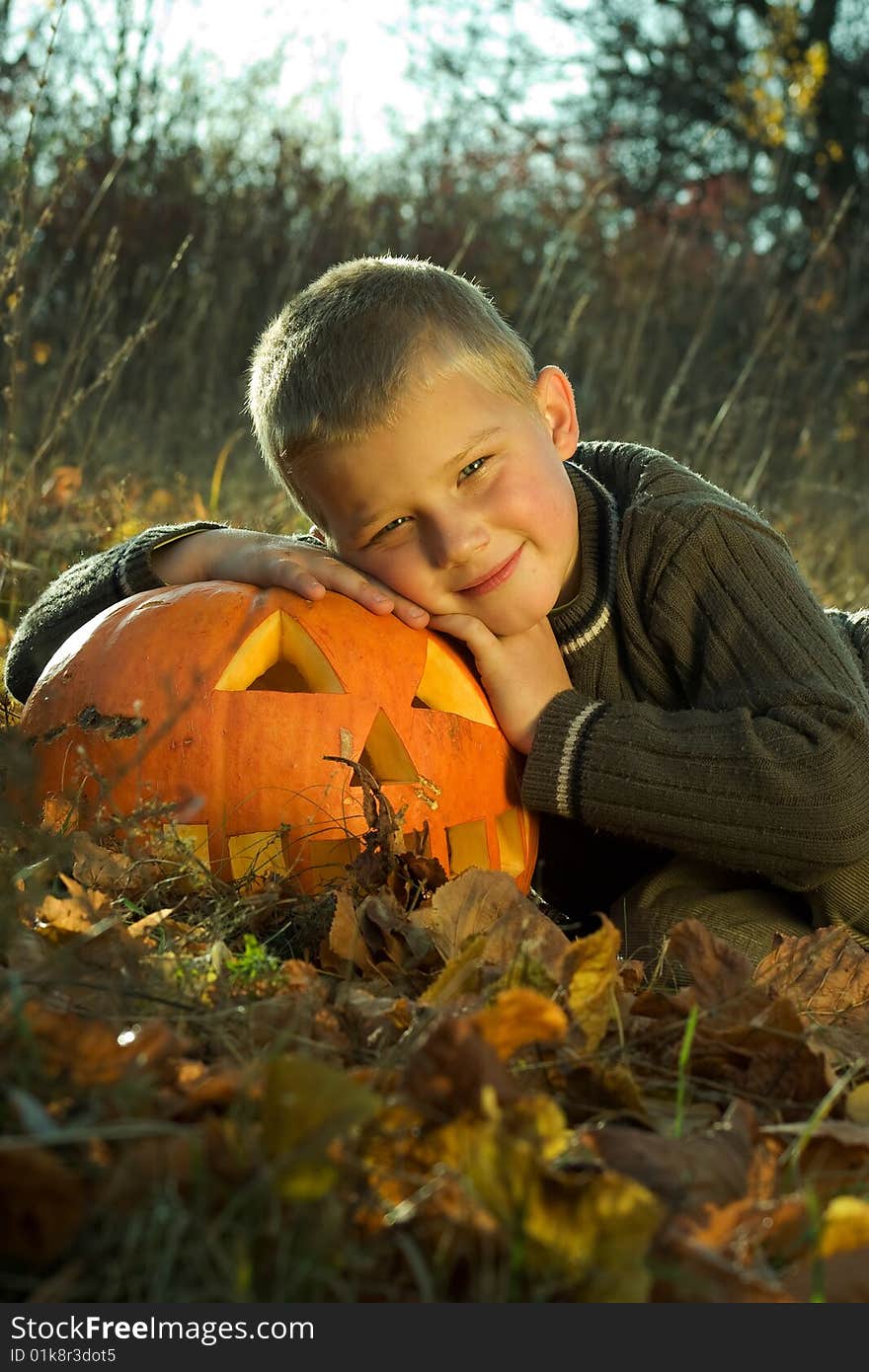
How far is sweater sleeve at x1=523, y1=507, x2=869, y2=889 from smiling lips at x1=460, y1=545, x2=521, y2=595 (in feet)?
0.78

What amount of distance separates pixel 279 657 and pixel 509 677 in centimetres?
42

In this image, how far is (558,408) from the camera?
2.61 m

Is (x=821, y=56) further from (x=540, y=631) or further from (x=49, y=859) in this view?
(x=49, y=859)

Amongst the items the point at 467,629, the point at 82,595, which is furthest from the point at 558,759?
the point at 82,595

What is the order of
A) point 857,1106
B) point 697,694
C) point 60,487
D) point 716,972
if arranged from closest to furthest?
point 857,1106, point 716,972, point 697,694, point 60,487

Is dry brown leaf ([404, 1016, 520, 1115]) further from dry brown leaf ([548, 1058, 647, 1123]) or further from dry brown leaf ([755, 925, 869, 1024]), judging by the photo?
dry brown leaf ([755, 925, 869, 1024])

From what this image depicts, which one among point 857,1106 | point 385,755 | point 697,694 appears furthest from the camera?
point 697,694

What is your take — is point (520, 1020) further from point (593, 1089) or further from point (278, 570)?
point (278, 570)

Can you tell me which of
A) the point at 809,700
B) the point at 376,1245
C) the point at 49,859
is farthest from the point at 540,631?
the point at 376,1245

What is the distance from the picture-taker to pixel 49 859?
5.50ft

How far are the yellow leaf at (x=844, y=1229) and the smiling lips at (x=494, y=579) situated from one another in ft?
4.86

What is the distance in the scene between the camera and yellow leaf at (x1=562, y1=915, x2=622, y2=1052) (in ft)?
4.70

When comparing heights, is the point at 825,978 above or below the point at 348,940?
below

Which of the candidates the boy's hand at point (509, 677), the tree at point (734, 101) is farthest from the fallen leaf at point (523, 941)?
the tree at point (734, 101)
